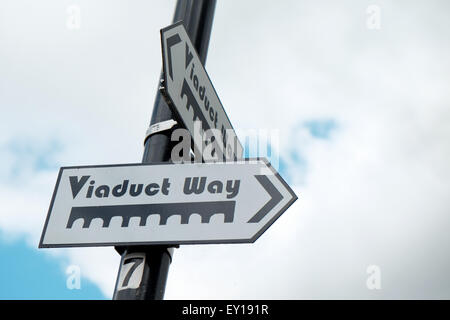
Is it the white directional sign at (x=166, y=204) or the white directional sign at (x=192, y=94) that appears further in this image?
the white directional sign at (x=192, y=94)

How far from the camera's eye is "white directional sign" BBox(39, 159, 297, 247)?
240cm

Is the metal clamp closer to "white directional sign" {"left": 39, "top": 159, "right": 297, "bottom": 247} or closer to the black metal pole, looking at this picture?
the black metal pole

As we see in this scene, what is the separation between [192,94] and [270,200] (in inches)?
25.3

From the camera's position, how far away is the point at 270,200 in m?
2.45

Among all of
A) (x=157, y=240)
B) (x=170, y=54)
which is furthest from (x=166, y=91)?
(x=157, y=240)

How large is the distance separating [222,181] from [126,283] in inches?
22.0

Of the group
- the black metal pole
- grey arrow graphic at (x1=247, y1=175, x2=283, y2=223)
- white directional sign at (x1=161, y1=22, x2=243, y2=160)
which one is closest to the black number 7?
the black metal pole

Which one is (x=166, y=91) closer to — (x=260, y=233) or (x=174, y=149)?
(x=174, y=149)

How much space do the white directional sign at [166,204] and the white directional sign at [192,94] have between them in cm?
25

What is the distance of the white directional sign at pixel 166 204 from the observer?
7.87 feet

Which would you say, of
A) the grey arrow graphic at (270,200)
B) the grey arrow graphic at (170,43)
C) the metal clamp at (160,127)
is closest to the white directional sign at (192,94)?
the grey arrow graphic at (170,43)

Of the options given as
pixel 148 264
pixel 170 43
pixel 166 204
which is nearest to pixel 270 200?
pixel 166 204

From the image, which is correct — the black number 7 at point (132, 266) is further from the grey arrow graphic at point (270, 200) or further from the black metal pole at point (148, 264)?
the grey arrow graphic at point (270, 200)
